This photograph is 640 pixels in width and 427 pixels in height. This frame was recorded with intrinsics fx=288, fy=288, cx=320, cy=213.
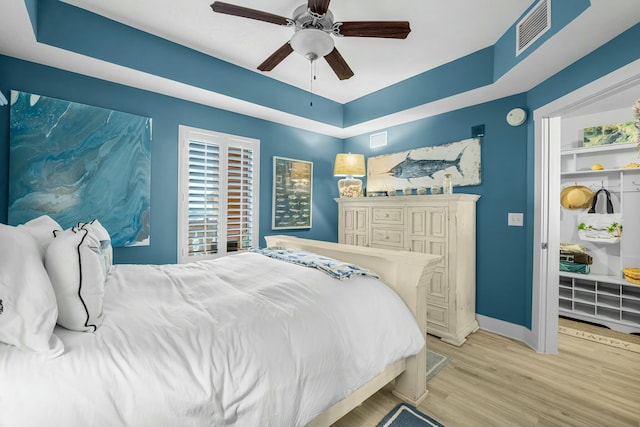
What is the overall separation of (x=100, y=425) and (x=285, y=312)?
696 millimetres

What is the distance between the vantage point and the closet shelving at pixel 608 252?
304 centimetres

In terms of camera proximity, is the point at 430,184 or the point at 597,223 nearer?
the point at 597,223

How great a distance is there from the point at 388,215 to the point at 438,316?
120 cm

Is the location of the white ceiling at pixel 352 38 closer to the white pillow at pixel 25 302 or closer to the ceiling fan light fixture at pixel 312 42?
the ceiling fan light fixture at pixel 312 42

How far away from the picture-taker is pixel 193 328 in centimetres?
111

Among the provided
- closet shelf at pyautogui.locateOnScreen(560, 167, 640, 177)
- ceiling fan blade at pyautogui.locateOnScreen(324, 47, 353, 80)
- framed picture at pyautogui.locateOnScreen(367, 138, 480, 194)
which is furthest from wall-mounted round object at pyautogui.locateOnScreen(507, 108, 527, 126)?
A: ceiling fan blade at pyautogui.locateOnScreen(324, 47, 353, 80)

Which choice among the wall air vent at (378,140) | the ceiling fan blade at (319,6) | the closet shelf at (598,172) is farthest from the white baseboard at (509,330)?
the ceiling fan blade at (319,6)

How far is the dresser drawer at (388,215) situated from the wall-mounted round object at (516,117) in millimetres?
1371

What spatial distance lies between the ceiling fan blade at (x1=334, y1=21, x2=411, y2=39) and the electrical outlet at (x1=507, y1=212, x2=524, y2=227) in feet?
6.81

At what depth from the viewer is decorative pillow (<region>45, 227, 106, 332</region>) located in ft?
3.30

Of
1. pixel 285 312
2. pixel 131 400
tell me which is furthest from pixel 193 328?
pixel 285 312

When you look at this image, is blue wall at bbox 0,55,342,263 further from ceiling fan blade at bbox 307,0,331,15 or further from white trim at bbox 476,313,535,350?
white trim at bbox 476,313,535,350

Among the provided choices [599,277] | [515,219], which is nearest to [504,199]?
[515,219]

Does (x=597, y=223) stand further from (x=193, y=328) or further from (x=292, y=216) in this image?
(x=193, y=328)
